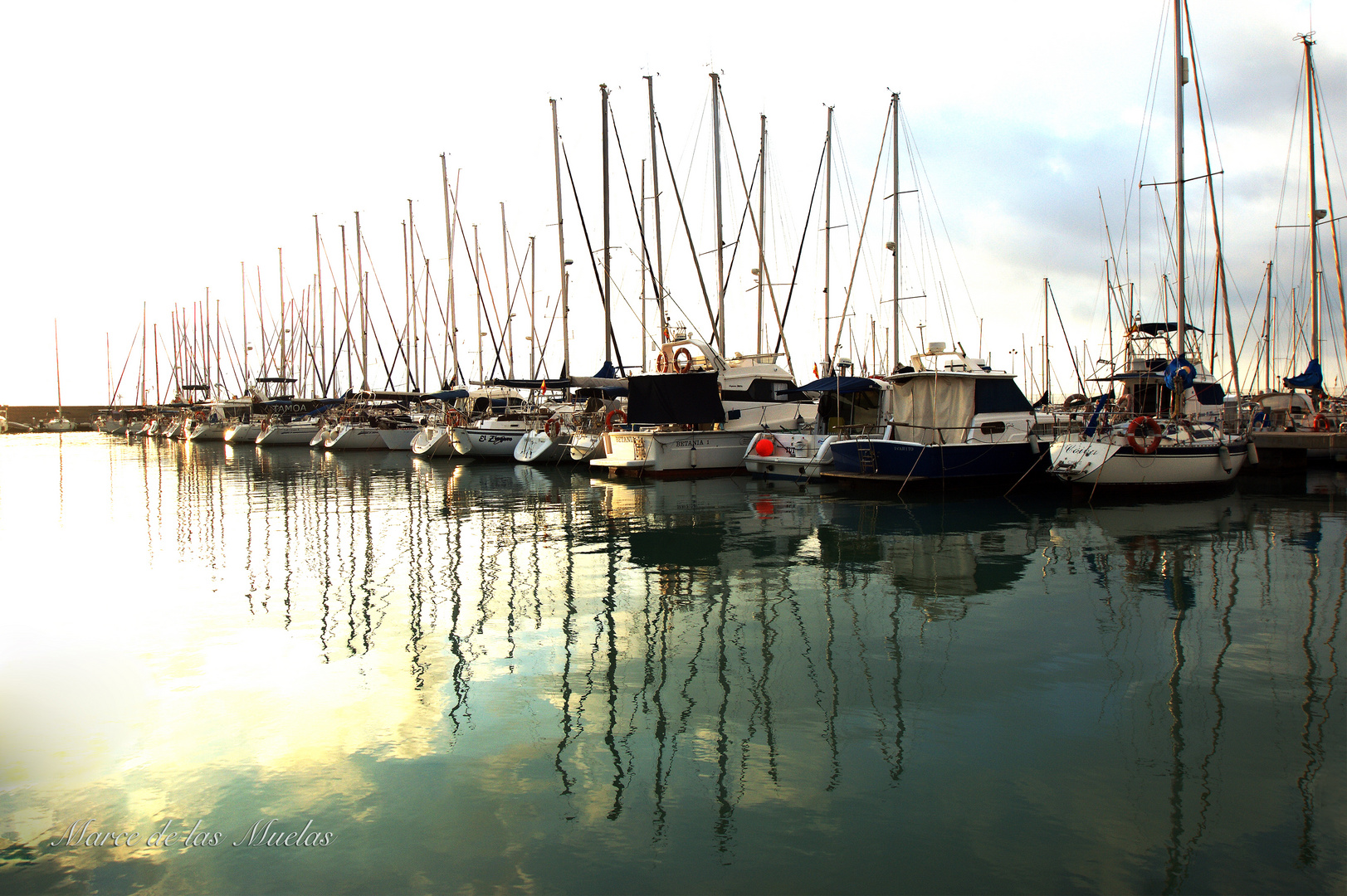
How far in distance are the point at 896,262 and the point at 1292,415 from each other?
65.7 ft

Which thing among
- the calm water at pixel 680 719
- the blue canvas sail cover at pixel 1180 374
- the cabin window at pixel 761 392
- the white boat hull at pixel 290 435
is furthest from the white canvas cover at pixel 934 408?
the white boat hull at pixel 290 435

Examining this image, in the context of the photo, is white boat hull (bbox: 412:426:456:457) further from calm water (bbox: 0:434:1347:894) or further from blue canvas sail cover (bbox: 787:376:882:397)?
calm water (bbox: 0:434:1347:894)

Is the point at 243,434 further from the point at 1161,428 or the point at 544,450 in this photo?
the point at 1161,428

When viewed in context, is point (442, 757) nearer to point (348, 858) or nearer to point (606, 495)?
point (348, 858)

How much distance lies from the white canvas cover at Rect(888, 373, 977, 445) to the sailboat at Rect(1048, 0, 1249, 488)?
255 cm

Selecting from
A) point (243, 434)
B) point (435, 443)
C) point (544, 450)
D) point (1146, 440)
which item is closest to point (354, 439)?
point (435, 443)

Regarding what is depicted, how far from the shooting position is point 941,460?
20484 mm

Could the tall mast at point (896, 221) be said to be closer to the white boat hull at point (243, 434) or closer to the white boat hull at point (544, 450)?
the white boat hull at point (544, 450)

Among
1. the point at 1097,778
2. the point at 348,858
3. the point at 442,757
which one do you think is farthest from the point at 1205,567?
the point at 348,858

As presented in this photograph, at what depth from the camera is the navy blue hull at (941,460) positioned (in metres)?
20.5

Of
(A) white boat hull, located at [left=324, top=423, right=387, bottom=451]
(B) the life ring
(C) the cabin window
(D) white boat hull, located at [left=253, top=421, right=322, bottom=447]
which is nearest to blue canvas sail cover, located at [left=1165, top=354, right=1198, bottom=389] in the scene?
(B) the life ring

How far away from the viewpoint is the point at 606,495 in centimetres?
2236

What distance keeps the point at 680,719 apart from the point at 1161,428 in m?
19.2

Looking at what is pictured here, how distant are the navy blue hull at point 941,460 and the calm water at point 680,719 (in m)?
7.22
